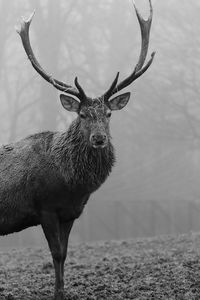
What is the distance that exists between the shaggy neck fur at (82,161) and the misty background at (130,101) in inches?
824

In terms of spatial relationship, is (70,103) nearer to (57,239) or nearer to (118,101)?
(118,101)

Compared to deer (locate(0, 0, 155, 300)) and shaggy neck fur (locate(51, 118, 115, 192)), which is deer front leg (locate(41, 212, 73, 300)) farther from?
shaggy neck fur (locate(51, 118, 115, 192))

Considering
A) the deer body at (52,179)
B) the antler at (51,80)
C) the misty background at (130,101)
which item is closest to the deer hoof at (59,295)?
the deer body at (52,179)

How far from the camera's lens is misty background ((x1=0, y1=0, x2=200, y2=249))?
1143 inches

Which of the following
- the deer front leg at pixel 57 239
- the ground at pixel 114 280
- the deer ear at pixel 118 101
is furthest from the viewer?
the deer ear at pixel 118 101

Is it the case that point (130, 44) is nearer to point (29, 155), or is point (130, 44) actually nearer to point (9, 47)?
point (9, 47)

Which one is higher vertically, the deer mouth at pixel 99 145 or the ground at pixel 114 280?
the deer mouth at pixel 99 145

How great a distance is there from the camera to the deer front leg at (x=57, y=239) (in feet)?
22.7

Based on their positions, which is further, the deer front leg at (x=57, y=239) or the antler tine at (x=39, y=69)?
the antler tine at (x=39, y=69)

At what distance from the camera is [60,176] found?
23.2ft

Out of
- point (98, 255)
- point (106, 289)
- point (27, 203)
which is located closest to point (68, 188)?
point (27, 203)

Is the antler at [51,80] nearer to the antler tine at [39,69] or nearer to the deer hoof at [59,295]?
the antler tine at [39,69]

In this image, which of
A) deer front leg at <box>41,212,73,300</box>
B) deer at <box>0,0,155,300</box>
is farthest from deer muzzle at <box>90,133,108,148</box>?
deer front leg at <box>41,212,73,300</box>

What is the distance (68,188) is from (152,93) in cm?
2316
